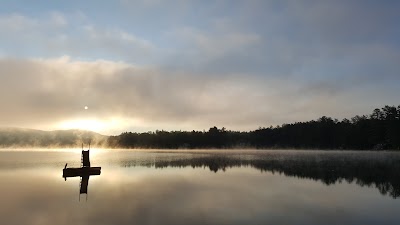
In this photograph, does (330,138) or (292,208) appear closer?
(292,208)

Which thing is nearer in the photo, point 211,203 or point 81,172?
point 211,203

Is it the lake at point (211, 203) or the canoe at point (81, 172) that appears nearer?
the lake at point (211, 203)

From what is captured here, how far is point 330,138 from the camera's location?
178m

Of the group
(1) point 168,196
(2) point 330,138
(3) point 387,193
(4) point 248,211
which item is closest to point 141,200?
(1) point 168,196

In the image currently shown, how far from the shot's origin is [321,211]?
25422mm

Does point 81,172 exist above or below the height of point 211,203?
above

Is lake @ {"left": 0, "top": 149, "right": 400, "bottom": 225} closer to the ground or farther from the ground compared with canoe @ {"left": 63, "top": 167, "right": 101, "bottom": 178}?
closer to the ground

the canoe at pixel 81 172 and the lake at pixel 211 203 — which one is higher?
the canoe at pixel 81 172

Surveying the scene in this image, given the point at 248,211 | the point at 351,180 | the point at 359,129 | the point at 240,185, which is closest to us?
the point at 248,211

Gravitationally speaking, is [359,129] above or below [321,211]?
above

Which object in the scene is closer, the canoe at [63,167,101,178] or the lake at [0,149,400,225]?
the lake at [0,149,400,225]

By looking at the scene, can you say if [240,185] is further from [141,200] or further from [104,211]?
[104,211]

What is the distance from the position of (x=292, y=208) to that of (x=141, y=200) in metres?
12.6

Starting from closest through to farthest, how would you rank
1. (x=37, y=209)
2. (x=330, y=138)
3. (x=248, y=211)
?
(x=248, y=211), (x=37, y=209), (x=330, y=138)
